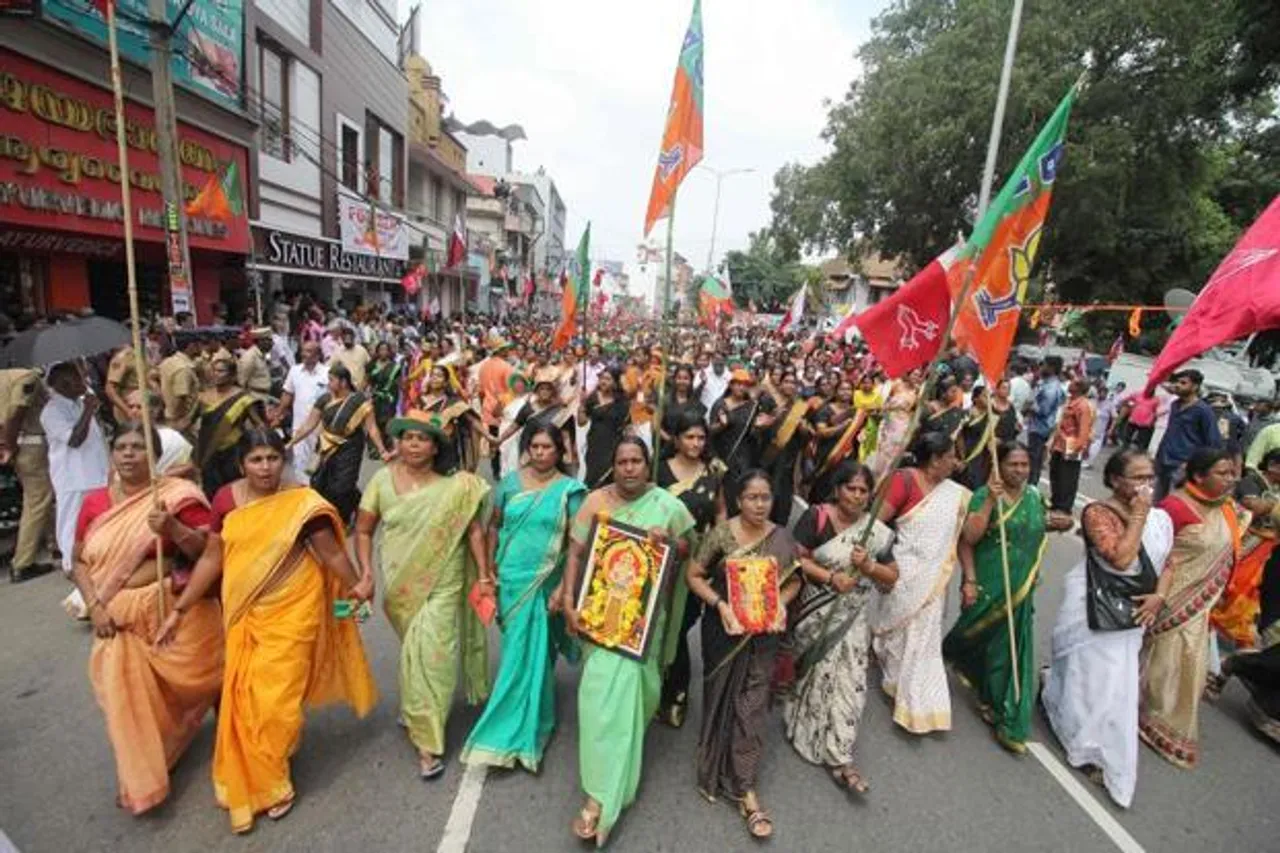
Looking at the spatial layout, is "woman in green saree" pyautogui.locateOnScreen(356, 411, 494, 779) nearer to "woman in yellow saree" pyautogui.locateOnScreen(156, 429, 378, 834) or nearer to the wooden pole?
"woman in yellow saree" pyautogui.locateOnScreen(156, 429, 378, 834)

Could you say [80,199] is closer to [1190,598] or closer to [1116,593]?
[1116,593]

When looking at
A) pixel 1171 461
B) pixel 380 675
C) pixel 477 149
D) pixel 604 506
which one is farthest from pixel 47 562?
pixel 477 149

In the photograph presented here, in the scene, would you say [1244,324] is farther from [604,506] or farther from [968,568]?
[604,506]

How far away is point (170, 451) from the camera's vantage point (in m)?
3.83

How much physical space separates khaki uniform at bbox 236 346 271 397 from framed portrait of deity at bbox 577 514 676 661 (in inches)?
211

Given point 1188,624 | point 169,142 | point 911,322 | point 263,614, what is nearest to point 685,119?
point 911,322

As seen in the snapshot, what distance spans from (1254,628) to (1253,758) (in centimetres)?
146

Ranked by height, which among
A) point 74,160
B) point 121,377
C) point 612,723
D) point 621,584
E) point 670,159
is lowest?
point 612,723

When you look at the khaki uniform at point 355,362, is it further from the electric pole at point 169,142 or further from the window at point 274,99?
the window at point 274,99

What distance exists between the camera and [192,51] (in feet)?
38.1

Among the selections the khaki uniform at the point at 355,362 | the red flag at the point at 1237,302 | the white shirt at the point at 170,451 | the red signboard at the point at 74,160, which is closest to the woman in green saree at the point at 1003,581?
the red flag at the point at 1237,302

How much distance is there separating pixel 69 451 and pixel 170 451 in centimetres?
138

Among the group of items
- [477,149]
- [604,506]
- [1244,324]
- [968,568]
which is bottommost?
[968,568]

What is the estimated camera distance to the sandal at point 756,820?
8.72 feet
